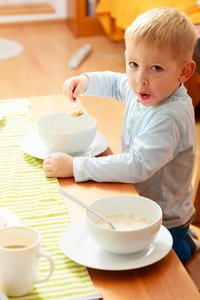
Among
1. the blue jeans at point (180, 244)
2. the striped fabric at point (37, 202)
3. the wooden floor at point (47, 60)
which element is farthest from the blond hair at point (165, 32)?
the wooden floor at point (47, 60)

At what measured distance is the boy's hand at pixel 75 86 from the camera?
1.37 metres

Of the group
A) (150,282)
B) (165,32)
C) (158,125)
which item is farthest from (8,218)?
(165,32)

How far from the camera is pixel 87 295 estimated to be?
0.76m

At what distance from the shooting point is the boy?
110 centimetres

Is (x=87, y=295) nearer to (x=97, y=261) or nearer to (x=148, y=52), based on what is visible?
(x=97, y=261)

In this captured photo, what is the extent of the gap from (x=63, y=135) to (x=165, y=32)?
346 millimetres

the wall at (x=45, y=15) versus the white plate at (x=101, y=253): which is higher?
the white plate at (x=101, y=253)

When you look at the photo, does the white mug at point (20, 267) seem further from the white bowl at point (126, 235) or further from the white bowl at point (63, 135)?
the white bowl at point (63, 135)

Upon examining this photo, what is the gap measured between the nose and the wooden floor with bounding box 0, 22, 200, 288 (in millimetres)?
1875

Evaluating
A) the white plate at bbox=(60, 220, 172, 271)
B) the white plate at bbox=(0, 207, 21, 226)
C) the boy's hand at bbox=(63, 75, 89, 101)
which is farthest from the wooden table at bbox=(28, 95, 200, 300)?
the boy's hand at bbox=(63, 75, 89, 101)

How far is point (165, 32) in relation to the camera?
3.63 ft

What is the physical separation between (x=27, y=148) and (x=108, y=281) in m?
0.51

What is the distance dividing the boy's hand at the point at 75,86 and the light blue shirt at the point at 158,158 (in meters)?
0.03

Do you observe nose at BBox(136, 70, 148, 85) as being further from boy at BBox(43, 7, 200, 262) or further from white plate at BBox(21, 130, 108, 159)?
white plate at BBox(21, 130, 108, 159)
